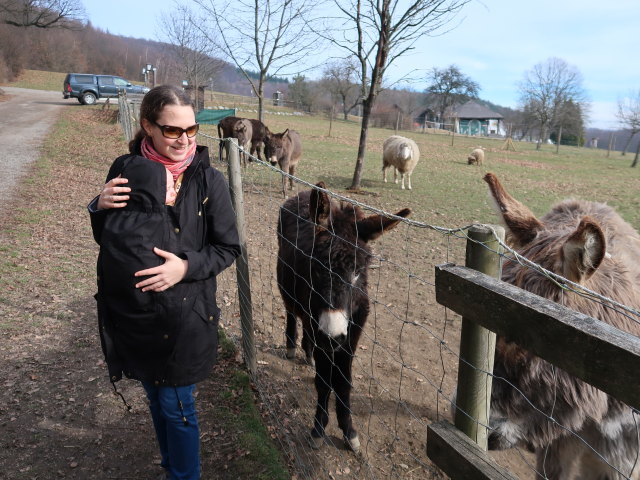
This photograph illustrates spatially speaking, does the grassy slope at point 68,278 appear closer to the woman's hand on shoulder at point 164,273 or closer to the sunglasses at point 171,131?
the woman's hand on shoulder at point 164,273

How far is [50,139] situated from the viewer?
15.4m

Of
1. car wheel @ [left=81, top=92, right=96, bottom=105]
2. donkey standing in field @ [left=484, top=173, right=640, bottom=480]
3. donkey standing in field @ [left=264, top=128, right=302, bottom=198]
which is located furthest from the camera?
car wheel @ [left=81, top=92, right=96, bottom=105]

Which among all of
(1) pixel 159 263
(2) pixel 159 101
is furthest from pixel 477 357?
(2) pixel 159 101

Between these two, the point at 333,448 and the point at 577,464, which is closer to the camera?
the point at 577,464

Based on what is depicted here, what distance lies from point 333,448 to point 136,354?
177cm

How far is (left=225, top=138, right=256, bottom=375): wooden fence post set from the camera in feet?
10.4

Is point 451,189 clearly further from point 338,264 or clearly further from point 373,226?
point 338,264

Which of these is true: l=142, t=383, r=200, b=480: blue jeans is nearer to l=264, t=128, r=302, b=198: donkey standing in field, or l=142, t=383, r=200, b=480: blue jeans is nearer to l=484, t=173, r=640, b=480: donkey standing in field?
l=484, t=173, r=640, b=480: donkey standing in field

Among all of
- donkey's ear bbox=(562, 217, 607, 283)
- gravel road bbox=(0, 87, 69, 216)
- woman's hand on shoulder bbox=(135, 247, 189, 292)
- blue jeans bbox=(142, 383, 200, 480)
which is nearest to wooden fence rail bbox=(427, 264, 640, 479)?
donkey's ear bbox=(562, 217, 607, 283)

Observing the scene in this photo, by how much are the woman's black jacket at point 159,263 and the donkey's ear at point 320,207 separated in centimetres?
63

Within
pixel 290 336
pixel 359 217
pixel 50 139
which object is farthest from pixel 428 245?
pixel 50 139

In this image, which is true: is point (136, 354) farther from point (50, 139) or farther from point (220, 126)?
point (50, 139)

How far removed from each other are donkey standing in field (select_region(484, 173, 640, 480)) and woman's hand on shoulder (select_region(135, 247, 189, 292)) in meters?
1.45

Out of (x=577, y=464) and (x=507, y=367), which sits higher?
(x=507, y=367)
